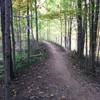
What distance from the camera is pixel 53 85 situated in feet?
43.4

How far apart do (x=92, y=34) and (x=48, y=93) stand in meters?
5.65

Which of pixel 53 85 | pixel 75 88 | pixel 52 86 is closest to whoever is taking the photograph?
pixel 75 88

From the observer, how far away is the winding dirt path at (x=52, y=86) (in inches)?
474

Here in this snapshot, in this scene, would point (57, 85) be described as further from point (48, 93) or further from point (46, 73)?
point (46, 73)

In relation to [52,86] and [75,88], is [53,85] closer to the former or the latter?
[52,86]

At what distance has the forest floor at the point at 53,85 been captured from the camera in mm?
12098

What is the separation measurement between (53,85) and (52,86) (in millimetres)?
161

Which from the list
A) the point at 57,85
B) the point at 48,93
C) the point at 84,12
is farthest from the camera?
the point at 84,12

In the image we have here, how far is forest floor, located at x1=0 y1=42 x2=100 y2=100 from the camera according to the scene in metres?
12.1

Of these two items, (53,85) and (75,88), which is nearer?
(75,88)

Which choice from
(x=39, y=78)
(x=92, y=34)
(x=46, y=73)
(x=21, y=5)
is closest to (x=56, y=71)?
(x=46, y=73)

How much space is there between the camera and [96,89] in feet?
43.9

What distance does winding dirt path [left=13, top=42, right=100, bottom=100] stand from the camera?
39.5ft

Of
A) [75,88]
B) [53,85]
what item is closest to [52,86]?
[53,85]
